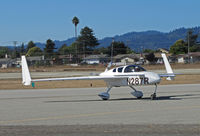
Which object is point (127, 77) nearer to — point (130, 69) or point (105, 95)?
point (130, 69)

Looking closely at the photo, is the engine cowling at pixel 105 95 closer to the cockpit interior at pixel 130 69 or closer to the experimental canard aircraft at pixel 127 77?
the experimental canard aircraft at pixel 127 77

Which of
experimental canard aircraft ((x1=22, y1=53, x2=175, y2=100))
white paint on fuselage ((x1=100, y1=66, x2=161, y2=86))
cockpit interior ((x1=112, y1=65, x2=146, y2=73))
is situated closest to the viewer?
white paint on fuselage ((x1=100, y1=66, x2=161, y2=86))

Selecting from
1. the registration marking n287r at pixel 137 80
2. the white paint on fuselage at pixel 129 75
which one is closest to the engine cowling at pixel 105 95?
the white paint on fuselage at pixel 129 75

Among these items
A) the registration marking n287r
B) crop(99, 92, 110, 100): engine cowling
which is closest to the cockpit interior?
the registration marking n287r

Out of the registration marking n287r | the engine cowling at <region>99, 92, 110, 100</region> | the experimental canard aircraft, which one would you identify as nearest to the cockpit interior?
the experimental canard aircraft

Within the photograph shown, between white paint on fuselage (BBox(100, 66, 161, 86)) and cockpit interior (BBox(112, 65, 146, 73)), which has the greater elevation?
cockpit interior (BBox(112, 65, 146, 73))

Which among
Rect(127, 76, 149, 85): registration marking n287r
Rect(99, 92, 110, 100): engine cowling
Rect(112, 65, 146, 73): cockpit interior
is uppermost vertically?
Rect(112, 65, 146, 73): cockpit interior

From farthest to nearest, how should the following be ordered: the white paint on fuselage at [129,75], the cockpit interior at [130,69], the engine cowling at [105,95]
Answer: the engine cowling at [105,95] < the cockpit interior at [130,69] < the white paint on fuselage at [129,75]

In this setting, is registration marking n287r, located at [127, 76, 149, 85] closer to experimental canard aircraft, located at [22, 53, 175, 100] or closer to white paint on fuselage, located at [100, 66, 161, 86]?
experimental canard aircraft, located at [22, 53, 175, 100]

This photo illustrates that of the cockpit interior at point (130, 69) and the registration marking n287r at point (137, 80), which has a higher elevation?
the cockpit interior at point (130, 69)

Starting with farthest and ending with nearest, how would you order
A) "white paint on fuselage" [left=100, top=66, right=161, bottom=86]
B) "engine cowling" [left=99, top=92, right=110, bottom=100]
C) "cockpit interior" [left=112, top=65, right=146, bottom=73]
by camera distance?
"engine cowling" [left=99, top=92, right=110, bottom=100] → "cockpit interior" [left=112, top=65, right=146, bottom=73] → "white paint on fuselage" [left=100, top=66, right=161, bottom=86]

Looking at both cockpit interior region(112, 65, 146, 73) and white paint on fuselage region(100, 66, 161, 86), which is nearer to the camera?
white paint on fuselage region(100, 66, 161, 86)

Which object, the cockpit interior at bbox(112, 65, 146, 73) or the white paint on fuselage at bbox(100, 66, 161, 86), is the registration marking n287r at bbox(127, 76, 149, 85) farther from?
the cockpit interior at bbox(112, 65, 146, 73)
